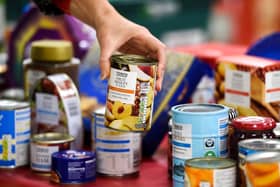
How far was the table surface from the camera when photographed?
7.16ft

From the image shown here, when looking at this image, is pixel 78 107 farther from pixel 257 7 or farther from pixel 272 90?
pixel 257 7

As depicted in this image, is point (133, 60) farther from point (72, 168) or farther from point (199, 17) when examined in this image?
point (199, 17)

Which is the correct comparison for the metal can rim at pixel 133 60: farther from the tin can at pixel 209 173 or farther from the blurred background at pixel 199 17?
the blurred background at pixel 199 17

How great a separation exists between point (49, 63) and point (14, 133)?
32 centimetres

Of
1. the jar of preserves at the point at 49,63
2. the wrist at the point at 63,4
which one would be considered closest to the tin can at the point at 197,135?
the wrist at the point at 63,4

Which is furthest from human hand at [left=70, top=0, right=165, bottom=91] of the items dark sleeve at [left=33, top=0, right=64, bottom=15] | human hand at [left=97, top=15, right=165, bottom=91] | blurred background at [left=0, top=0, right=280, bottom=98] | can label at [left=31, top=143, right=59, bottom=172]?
blurred background at [left=0, top=0, right=280, bottom=98]

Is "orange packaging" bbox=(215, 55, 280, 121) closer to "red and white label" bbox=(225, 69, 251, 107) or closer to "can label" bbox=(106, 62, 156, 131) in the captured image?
"red and white label" bbox=(225, 69, 251, 107)

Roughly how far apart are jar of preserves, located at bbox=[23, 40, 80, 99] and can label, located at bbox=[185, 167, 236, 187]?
0.81m

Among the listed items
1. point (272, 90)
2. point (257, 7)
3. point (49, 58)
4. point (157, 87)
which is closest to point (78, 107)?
point (49, 58)

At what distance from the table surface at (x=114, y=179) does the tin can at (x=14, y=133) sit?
0.09ft

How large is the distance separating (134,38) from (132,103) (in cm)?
24

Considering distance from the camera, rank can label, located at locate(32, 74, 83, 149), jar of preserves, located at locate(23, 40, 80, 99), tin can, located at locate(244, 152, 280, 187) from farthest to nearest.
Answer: jar of preserves, located at locate(23, 40, 80, 99)
can label, located at locate(32, 74, 83, 149)
tin can, located at locate(244, 152, 280, 187)

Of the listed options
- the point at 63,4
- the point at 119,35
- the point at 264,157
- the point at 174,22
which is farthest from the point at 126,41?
the point at 174,22

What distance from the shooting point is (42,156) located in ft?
7.48
